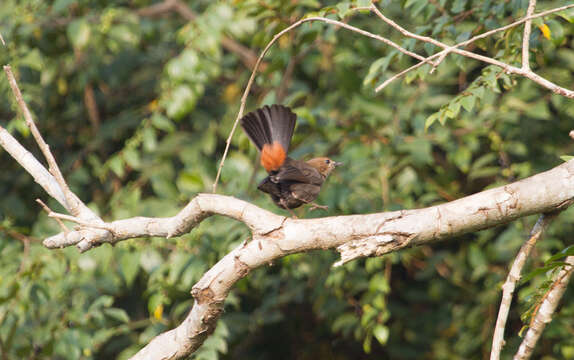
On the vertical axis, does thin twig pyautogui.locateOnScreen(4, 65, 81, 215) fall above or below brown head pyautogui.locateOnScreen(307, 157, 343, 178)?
above

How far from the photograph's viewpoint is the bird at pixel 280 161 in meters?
3.12

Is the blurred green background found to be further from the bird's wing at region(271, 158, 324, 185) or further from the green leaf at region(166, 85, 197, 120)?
the bird's wing at region(271, 158, 324, 185)

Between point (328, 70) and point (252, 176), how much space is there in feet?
5.56

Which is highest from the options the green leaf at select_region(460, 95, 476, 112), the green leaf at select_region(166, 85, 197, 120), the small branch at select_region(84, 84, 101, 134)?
the green leaf at select_region(460, 95, 476, 112)

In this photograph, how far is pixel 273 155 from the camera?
3262mm

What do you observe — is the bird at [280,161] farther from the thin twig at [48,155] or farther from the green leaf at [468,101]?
the thin twig at [48,155]

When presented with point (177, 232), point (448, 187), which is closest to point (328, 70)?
point (448, 187)

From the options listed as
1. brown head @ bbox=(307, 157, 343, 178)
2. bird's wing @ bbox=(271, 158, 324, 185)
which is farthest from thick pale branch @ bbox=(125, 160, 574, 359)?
brown head @ bbox=(307, 157, 343, 178)

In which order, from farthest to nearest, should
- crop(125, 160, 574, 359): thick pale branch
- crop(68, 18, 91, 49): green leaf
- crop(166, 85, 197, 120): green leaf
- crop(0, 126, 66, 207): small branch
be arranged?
crop(68, 18, 91, 49): green leaf → crop(166, 85, 197, 120): green leaf → crop(0, 126, 66, 207): small branch → crop(125, 160, 574, 359): thick pale branch

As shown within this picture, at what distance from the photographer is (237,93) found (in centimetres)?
538

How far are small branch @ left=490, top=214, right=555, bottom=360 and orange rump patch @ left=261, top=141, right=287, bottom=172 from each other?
1434 millimetres

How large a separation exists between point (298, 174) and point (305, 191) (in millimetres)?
96

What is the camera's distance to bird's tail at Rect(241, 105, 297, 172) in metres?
3.12

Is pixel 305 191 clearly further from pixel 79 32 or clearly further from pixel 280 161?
pixel 79 32
